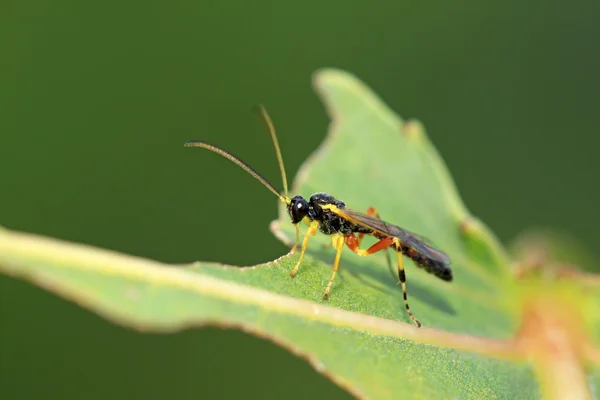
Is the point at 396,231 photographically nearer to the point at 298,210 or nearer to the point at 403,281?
the point at 403,281

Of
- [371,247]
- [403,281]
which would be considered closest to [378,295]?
[403,281]

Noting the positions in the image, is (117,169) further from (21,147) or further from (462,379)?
(462,379)

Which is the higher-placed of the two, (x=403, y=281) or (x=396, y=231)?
(x=396, y=231)

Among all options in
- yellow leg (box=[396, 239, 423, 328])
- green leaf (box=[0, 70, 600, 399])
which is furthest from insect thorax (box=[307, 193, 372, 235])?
yellow leg (box=[396, 239, 423, 328])

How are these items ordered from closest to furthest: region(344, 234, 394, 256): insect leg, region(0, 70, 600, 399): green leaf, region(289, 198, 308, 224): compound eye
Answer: region(0, 70, 600, 399): green leaf, region(289, 198, 308, 224): compound eye, region(344, 234, 394, 256): insect leg

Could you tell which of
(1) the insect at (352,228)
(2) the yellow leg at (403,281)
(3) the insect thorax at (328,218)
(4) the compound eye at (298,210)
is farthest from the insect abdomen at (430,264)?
(4) the compound eye at (298,210)

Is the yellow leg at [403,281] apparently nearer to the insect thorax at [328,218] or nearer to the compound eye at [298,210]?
the insect thorax at [328,218]

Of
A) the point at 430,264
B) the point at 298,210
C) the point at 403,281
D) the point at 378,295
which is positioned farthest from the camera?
the point at 430,264

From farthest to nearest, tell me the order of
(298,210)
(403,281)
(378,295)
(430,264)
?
(430,264), (298,210), (403,281), (378,295)

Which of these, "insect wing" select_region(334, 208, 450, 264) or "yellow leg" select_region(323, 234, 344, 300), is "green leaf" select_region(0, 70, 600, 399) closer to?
"yellow leg" select_region(323, 234, 344, 300)

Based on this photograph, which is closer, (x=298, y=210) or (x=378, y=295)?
(x=378, y=295)
